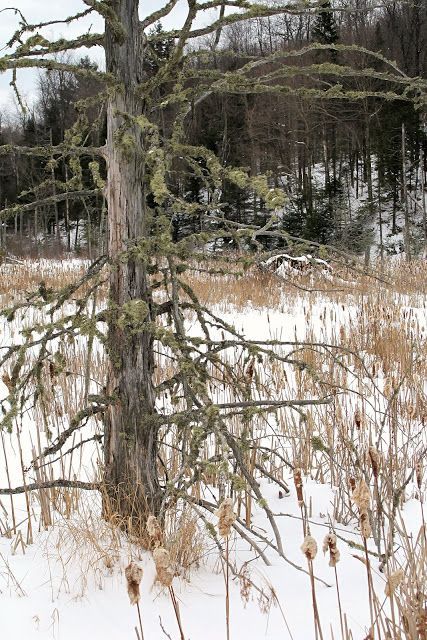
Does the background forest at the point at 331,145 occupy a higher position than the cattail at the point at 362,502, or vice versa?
the background forest at the point at 331,145

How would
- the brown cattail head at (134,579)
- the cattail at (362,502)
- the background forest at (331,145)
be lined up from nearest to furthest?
the brown cattail head at (134,579) → the cattail at (362,502) → the background forest at (331,145)

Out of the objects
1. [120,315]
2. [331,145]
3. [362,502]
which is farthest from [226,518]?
[331,145]

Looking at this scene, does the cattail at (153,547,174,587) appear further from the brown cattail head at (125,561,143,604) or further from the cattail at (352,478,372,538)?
the cattail at (352,478,372,538)

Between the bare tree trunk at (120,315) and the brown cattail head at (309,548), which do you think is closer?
the brown cattail head at (309,548)

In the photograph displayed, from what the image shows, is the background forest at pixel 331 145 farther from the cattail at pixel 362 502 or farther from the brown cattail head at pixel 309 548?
the brown cattail head at pixel 309 548

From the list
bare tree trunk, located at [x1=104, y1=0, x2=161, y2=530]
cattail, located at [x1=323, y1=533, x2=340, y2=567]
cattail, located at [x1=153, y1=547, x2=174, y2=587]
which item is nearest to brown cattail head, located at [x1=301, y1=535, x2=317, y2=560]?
cattail, located at [x1=323, y1=533, x2=340, y2=567]

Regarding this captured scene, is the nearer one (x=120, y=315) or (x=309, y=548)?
(x=309, y=548)

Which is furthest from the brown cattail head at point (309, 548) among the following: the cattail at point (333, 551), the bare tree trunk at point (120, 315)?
the bare tree trunk at point (120, 315)

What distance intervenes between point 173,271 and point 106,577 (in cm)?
94

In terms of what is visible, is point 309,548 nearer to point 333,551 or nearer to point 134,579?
point 333,551

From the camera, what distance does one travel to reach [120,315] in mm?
1738

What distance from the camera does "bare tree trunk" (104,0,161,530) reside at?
1795mm

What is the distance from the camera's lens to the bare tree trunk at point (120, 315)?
179 cm

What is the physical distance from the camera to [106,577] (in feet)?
5.49
